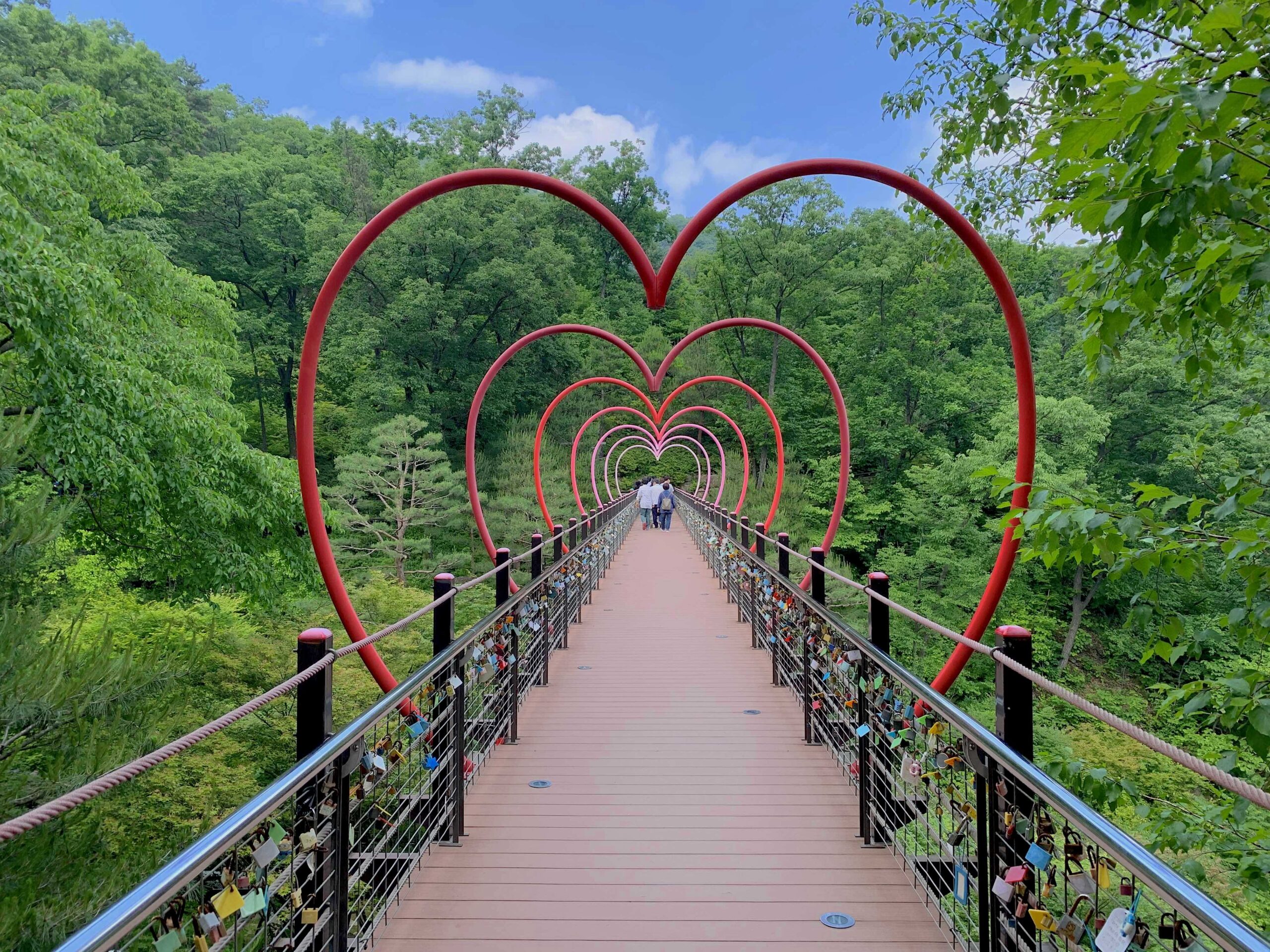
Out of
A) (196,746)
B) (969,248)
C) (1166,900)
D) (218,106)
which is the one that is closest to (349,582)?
(196,746)

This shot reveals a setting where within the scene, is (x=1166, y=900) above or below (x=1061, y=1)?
below

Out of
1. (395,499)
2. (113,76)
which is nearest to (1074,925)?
(395,499)

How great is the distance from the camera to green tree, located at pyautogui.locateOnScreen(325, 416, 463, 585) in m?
22.8

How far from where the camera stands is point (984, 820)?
6.77 ft

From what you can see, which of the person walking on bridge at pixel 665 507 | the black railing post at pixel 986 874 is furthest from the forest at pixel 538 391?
the person walking on bridge at pixel 665 507

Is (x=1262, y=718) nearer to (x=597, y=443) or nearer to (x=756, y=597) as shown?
(x=756, y=597)

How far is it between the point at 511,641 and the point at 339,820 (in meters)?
2.41

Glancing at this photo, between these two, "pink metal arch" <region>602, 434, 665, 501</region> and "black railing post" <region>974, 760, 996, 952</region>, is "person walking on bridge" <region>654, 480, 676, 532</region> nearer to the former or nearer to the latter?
"pink metal arch" <region>602, 434, 665, 501</region>

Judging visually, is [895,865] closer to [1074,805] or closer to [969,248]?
[1074,805]

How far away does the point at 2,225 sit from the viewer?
7.05 metres

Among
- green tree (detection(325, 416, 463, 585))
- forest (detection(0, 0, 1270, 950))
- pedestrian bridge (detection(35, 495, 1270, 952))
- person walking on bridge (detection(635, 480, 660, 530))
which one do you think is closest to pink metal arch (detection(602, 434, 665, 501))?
person walking on bridge (detection(635, 480, 660, 530))

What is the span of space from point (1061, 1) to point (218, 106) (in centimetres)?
4683

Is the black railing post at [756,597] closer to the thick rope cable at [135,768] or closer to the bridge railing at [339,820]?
the bridge railing at [339,820]

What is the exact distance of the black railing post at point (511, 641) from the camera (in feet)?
14.3
